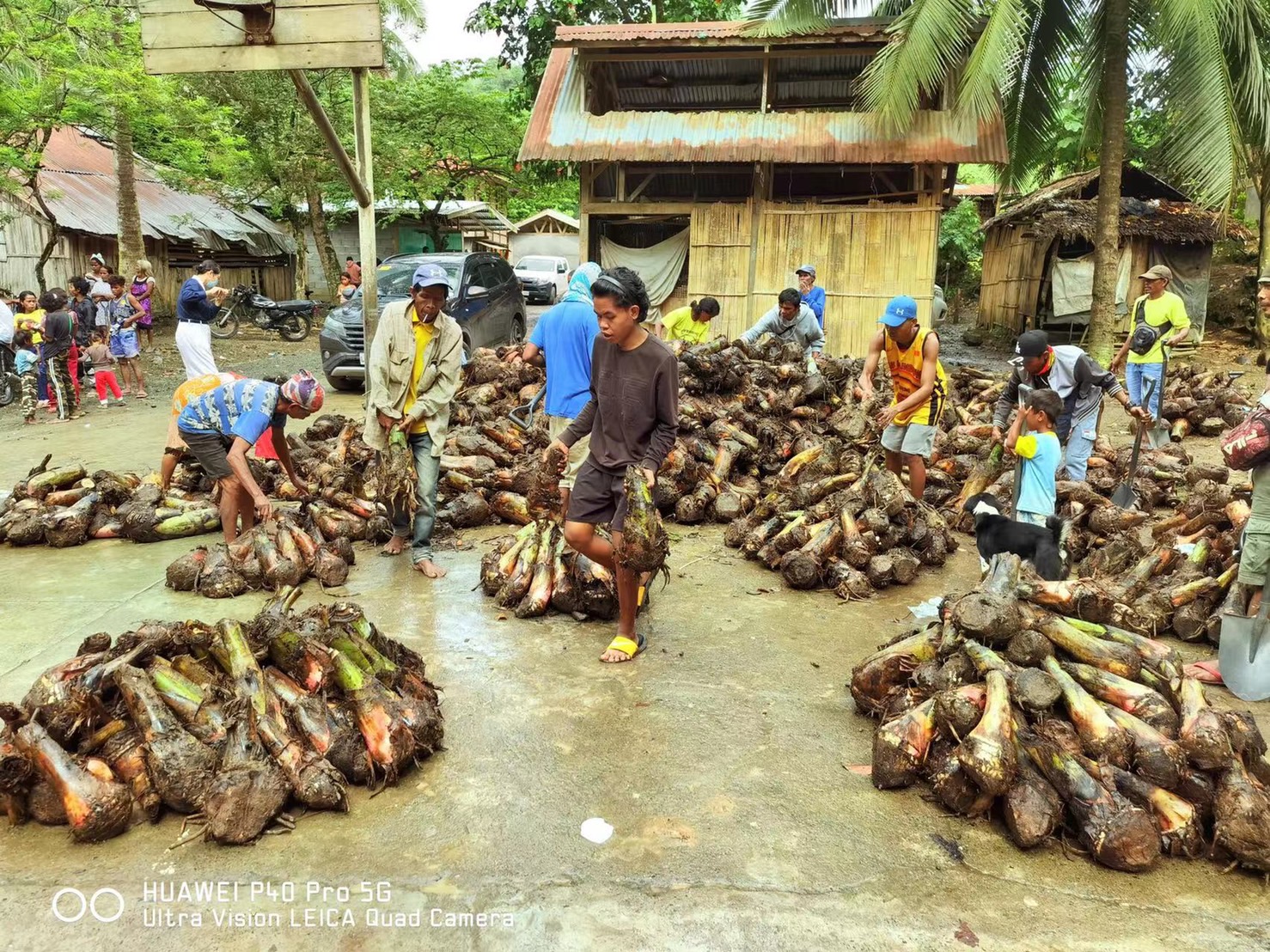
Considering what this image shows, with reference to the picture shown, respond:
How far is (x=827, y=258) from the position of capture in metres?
15.3

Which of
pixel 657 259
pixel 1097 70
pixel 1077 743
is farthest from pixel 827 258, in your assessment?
pixel 1077 743

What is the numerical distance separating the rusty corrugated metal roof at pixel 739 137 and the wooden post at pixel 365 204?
735cm

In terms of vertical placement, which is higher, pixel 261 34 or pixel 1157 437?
pixel 261 34

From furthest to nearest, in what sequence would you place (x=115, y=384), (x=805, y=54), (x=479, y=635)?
1. (x=805, y=54)
2. (x=115, y=384)
3. (x=479, y=635)

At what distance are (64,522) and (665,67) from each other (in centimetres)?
1334

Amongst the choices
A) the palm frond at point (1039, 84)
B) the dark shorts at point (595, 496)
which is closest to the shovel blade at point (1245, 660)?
the dark shorts at point (595, 496)

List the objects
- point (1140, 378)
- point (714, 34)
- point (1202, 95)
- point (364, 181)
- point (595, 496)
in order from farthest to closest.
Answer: point (714, 34), point (1202, 95), point (1140, 378), point (364, 181), point (595, 496)

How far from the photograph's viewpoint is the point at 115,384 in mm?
12938

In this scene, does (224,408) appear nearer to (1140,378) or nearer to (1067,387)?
(1067,387)

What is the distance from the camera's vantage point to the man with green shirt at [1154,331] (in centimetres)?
910

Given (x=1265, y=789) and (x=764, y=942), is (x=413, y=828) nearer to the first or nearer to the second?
(x=764, y=942)

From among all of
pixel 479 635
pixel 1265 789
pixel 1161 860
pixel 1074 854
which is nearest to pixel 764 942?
pixel 1074 854

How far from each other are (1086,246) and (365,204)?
17.6m

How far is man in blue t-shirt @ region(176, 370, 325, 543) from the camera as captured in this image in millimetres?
5492
